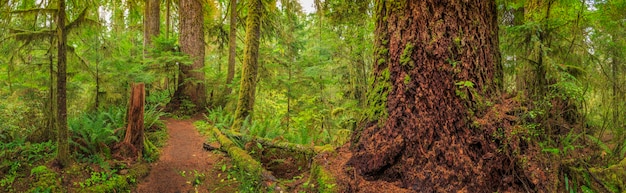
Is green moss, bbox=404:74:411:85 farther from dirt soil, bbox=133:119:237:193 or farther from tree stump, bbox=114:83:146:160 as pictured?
tree stump, bbox=114:83:146:160

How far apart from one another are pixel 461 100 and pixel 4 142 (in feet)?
23.7

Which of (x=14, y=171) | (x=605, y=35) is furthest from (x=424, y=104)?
(x=605, y=35)

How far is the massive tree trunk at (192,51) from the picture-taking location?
433 inches

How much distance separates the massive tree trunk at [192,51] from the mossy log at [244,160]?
429cm

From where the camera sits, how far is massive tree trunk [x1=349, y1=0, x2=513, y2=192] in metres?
2.80

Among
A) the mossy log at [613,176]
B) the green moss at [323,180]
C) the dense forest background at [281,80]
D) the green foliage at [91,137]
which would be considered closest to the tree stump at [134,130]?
the green foliage at [91,137]

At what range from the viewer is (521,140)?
2.83 metres

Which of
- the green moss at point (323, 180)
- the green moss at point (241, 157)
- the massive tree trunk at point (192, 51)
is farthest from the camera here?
the massive tree trunk at point (192, 51)

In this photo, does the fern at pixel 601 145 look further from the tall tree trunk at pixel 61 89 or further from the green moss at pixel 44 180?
the tall tree trunk at pixel 61 89

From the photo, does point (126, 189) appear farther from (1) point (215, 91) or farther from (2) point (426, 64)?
(1) point (215, 91)

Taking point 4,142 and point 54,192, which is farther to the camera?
point 4,142

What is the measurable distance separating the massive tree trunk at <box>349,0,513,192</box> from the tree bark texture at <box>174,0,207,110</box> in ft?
29.7

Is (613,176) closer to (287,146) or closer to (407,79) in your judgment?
(407,79)

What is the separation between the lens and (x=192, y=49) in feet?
37.1
